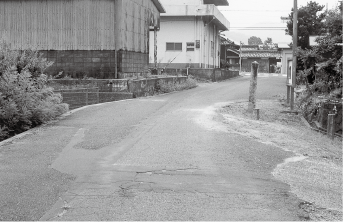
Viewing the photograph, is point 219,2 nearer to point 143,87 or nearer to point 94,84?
point 143,87

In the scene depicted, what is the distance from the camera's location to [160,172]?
7789 mm

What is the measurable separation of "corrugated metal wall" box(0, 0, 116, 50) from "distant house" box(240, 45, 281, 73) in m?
46.4

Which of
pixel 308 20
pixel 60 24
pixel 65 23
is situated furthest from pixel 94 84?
pixel 308 20

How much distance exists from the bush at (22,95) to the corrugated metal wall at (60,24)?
31.3 feet

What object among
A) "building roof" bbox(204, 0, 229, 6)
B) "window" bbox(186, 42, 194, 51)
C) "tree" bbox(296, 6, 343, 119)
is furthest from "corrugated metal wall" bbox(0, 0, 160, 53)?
"building roof" bbox(204, 0, 229, 6)

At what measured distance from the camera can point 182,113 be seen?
14.8 meters

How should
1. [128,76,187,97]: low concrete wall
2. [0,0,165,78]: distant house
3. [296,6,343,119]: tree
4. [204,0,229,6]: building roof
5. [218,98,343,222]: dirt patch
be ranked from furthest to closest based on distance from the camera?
[204,0,229,6]: building roof < [0,0,165,78]: distant house < [128,76,187,97]: low concrete wall < [296,6,343,119]: tree < [218,98,343,222]: dirt patch

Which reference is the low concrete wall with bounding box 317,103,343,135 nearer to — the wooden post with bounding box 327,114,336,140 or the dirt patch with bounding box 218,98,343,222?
the dirt patch with bounding box 218,98,343,222

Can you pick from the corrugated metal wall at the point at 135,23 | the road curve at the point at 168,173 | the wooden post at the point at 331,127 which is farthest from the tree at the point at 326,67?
the corrugated metal wall at the point at 135,23

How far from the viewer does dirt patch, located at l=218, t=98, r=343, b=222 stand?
6.69 metres

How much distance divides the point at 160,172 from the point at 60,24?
17071 mm

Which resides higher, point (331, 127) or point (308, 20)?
point (308, 20)

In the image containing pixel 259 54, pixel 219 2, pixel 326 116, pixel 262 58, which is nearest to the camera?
pixel 326 116

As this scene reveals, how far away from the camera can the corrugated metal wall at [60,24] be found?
23.0m
